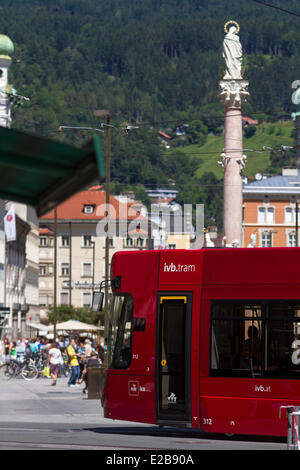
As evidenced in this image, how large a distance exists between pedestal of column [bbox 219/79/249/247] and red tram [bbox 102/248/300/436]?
130 feet

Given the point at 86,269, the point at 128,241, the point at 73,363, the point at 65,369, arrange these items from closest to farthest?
the point at 73,363 → the point at 65,369 → the point at 128,241 → the point at 86,269

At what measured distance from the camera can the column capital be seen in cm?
6206

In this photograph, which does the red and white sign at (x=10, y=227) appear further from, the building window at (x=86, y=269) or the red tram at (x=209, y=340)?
the building window at (x=86, y=269)

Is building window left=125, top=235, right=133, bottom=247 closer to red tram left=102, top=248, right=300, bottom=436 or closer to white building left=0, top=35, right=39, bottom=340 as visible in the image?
white building left=0, top=35, right=39, bottom=340

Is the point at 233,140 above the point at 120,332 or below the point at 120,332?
above

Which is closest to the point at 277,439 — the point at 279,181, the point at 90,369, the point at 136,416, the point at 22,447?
the point at 136,416

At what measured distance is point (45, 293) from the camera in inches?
5349

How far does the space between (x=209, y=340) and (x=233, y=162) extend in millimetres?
43508

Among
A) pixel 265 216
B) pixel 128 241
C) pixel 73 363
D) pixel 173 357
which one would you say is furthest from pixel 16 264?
pixel 173 357

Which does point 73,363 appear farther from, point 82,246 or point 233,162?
point 82,246

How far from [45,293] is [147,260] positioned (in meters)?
118

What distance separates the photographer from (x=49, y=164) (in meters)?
5.43

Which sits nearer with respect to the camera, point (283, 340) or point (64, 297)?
point (283, 340)
